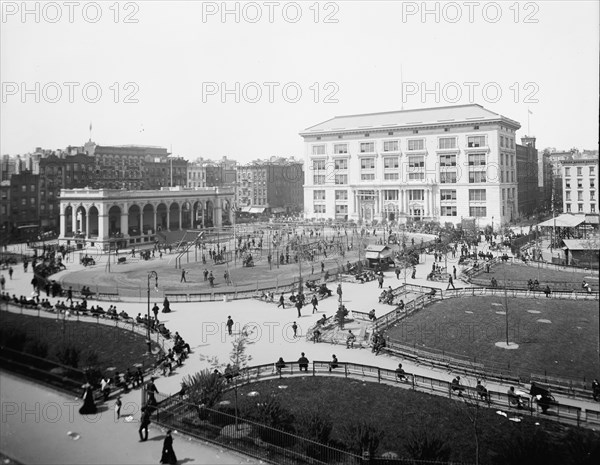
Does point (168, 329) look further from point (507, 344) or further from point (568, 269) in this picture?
point (568, 269)

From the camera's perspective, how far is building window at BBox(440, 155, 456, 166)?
8044 cm

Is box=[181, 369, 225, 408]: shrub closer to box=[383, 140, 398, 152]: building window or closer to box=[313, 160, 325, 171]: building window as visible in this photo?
box=[383, 140, 398, 152]: building window

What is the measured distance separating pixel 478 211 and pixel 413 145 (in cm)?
1593

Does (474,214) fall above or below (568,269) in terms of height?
above

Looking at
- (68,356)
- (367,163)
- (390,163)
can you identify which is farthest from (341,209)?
(68,356)

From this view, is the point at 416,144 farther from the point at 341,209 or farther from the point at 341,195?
the point at 341,209

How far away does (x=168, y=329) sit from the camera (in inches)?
1069

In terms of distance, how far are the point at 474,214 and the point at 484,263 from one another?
109 feet

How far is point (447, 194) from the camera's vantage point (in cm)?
8081

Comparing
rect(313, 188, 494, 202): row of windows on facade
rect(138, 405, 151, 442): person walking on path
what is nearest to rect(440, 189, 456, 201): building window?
rect(313, 188, 494, 202): row of windows on facade

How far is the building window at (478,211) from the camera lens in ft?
253

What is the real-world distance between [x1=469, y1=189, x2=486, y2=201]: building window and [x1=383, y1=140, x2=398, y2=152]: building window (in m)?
15.4

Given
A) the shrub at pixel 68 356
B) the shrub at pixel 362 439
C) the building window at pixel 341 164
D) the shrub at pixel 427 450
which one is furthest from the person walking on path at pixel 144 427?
the building window at pixel 341 164

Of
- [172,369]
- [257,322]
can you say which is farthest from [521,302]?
[172,369]
